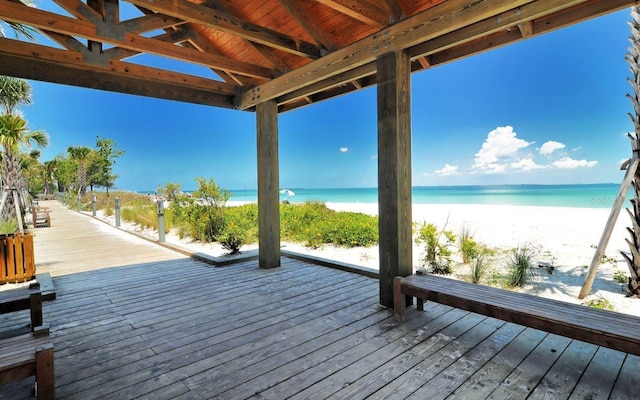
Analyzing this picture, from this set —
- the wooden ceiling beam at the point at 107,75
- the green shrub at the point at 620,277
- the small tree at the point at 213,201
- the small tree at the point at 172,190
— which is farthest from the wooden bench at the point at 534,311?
the small tree at the point at 172,190

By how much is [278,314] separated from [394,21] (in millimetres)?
2819

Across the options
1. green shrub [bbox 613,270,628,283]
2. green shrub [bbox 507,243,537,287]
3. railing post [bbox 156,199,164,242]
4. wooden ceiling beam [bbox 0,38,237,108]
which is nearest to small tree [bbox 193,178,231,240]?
railing post [bbox 156,199,164,242]

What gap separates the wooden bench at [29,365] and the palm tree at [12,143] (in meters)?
9.58

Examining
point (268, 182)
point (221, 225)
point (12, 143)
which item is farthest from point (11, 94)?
point (268, 182)

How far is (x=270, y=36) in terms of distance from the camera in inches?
122

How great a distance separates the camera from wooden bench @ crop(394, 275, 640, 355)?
5.65 ft

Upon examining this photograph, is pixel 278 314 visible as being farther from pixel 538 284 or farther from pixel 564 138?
pixel 564 138

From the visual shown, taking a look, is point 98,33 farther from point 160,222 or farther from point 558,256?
point 558,256

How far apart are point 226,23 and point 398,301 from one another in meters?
2.87

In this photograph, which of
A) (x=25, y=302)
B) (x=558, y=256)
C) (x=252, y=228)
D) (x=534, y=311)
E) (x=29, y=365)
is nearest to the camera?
(x=29, y=365)

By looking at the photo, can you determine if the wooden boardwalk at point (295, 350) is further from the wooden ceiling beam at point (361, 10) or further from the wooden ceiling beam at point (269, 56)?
the wooden ceiling beam at point (269, 56)

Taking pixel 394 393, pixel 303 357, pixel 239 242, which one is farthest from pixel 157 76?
pixel 394 393

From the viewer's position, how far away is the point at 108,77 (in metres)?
3.66

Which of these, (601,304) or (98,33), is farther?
(601,304)
